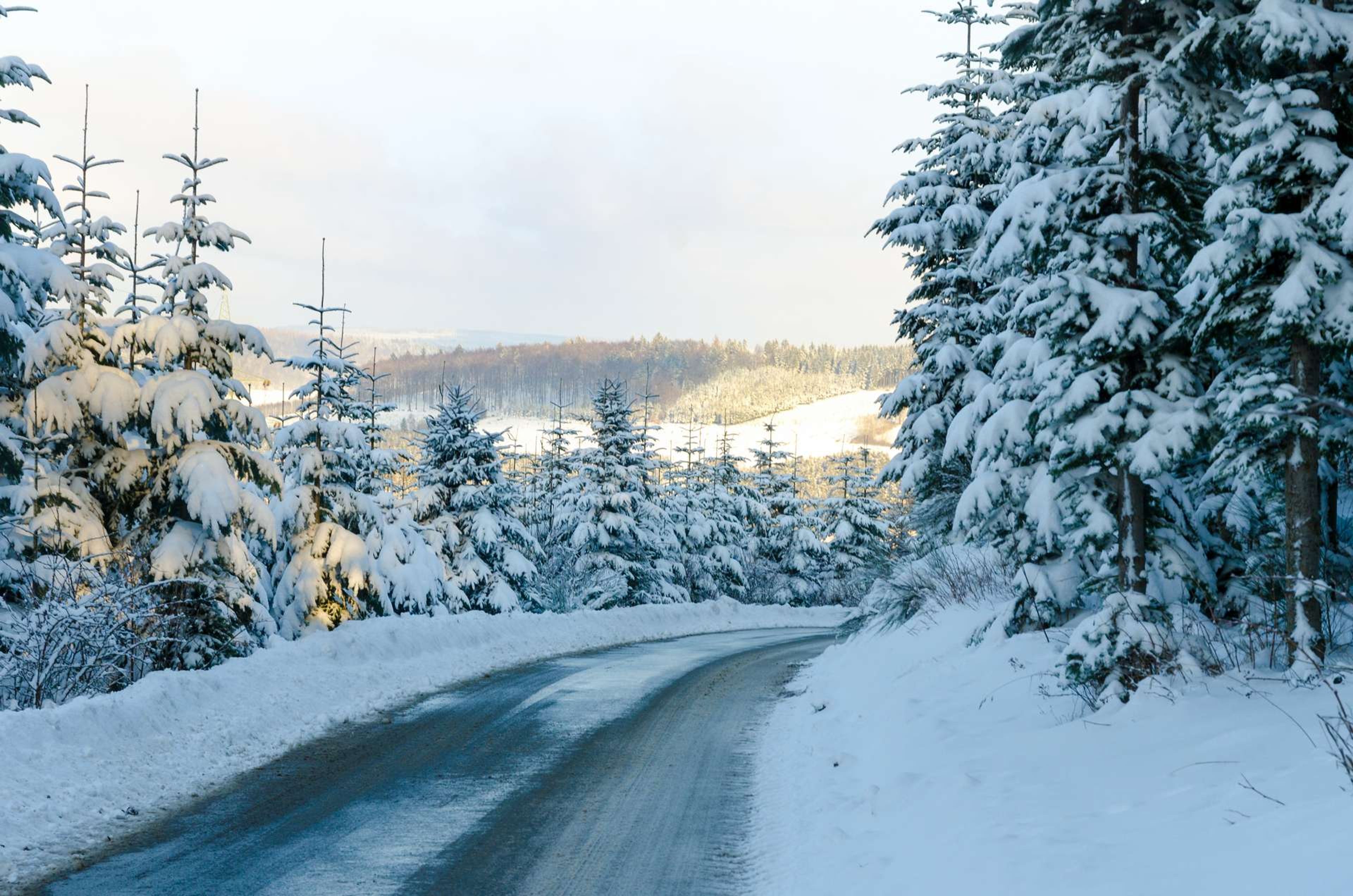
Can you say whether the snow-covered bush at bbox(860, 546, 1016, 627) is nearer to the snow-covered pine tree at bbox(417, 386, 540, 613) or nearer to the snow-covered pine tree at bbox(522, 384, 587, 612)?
the snow-covered pine tree at bbox(417, 386, 540, 613)

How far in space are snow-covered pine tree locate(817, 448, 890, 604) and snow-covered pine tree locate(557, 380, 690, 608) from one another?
15426 millimetres

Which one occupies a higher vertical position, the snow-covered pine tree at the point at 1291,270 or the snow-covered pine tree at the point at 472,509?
the snow-covered pine tree at the point at 1291,270

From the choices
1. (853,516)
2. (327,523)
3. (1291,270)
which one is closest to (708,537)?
(853,516)

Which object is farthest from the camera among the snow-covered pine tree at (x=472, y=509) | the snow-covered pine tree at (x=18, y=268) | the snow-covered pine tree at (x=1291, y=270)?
the snow-covered pine tree at (x=472, y=509)

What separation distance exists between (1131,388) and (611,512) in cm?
2946

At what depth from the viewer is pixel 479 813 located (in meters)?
8.27

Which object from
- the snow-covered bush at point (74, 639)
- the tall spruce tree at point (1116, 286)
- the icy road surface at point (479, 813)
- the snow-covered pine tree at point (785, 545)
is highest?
the tall spruce tree at point (1116, 286)

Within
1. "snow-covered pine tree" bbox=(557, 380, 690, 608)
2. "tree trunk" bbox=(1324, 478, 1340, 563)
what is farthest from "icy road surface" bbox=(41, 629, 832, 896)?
"snow-covered pine tree" bbox=(557, 380, 690, 608)

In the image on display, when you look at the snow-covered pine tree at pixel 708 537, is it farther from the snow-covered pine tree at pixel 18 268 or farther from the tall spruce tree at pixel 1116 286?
the tall spruce tree at pixel 1116 286

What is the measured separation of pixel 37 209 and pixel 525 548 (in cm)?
2357

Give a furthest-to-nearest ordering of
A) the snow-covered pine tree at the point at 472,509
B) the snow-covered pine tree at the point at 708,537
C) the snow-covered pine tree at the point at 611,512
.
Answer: the snow-covered pine tree at the point at 708,537 < the snow-covered pine tree at the point at 611,512 < the snow-covered pine tree at the point at 472,509

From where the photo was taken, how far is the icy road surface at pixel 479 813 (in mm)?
6609

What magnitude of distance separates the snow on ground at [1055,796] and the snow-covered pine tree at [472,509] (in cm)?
2300

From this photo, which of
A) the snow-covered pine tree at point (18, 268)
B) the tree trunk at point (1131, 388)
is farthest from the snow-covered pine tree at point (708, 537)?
the tree trunk at point (1131, 388)
